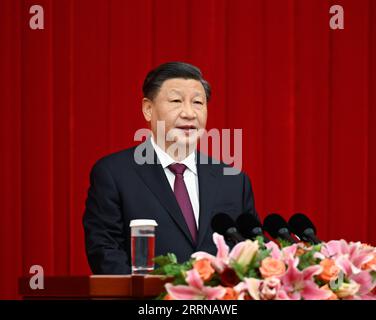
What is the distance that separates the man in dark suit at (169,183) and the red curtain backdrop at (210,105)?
0.74m

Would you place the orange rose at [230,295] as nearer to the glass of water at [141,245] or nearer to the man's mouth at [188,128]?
the glass of water at [141,245]

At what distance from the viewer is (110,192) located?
2027mm

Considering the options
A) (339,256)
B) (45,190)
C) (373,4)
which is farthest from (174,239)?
(373,4)

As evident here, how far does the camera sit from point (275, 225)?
4.79 feet

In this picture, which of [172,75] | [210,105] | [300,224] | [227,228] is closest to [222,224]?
[227,228]

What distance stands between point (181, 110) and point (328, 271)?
930 millimetres

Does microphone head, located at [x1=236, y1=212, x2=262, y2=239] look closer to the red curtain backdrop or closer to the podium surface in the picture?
the podium surface

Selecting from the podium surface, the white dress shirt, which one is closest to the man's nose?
the white dress shirt

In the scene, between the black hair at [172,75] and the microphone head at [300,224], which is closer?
the microphone head at [300,224]

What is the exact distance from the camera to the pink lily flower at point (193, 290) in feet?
3.89

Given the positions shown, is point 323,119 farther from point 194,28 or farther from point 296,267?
point 296,267

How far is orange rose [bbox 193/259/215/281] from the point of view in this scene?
120cm

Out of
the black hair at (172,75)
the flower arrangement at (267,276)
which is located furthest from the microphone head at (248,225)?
the black hair at (172,75)
